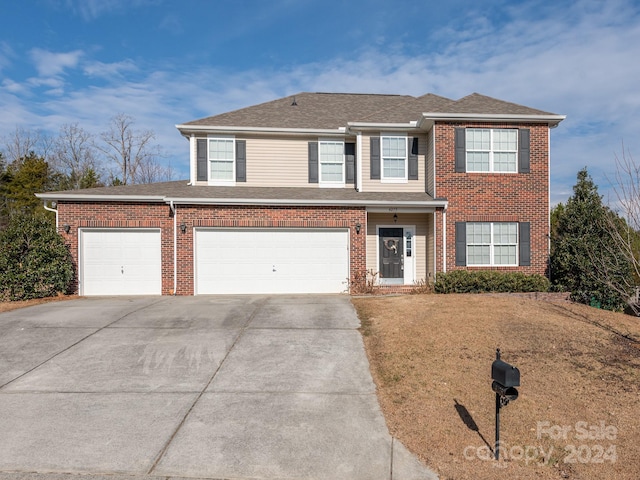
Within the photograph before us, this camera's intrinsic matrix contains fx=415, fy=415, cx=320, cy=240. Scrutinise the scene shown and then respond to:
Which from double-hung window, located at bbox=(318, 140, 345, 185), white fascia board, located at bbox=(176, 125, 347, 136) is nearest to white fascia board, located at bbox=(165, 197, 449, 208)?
double-hung window, located at bbox=(318, 140, 345, 185)

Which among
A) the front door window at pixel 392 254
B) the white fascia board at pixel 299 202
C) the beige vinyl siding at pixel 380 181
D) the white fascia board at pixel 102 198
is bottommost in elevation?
the front door window at pixel 392 254

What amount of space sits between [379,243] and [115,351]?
31.2ft

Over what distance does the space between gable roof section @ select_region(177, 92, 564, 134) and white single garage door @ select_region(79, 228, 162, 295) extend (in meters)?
4.26

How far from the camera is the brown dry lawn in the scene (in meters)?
4.27

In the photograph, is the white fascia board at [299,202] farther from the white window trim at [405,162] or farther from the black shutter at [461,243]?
the white window trim at [405,162]

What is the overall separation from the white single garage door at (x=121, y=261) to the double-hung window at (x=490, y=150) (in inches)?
419

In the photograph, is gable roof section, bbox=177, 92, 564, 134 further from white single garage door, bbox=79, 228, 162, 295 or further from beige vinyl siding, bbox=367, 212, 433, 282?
white single garage door, bbox=79, 228, 162, 295

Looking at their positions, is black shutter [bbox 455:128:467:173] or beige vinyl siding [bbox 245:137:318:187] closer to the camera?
black shutter [bbox 455:128:467:173]

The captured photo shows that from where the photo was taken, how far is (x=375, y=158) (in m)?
14.7

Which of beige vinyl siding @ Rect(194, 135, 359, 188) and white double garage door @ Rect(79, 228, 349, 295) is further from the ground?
beige vinyl siding @ Rect(194, 135, 359, 188)

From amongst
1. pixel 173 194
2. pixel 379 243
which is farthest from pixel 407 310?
pixel 173 194

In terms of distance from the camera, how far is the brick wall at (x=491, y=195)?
13648 millimetres

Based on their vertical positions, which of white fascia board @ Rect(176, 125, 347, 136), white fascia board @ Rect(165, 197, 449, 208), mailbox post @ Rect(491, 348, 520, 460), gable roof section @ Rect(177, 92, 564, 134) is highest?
gable roof section @ Rect(177, 92, 564, 134)

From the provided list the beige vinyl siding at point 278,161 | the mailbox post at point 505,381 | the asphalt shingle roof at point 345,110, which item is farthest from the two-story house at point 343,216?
the mailbox post at point 505,381
